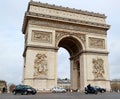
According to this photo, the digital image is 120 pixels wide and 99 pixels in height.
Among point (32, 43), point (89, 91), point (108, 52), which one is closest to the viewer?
point (89, 91)

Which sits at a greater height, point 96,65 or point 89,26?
point 89,26

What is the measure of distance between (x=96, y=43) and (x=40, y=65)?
10.2 m

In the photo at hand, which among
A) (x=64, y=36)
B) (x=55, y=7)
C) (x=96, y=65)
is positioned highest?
(x=55, y=7)

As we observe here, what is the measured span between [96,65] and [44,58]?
327 inches

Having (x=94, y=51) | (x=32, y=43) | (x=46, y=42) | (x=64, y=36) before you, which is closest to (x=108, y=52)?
(x=94, y=51)

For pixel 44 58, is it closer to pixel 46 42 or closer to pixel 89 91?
pixel 46 42

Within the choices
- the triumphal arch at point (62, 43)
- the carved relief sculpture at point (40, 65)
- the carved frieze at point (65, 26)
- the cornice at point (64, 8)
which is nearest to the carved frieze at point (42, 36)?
the triumphal arch at point (62, 43)

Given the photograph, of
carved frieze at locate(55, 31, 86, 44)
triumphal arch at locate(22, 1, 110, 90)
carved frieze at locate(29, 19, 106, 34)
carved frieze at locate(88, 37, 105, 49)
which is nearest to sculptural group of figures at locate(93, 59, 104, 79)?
triumphal arch at locate(22, 1, 110, 90)

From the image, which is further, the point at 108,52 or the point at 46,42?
the point at 108,52

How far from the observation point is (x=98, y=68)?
31.6 meters

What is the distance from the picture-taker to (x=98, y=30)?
110ft

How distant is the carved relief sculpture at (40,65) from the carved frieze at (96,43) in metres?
8.14

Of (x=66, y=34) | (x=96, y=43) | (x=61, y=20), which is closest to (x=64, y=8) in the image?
(x=61, y=20)

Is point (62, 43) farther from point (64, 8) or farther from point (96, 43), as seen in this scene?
point (64, 8)
